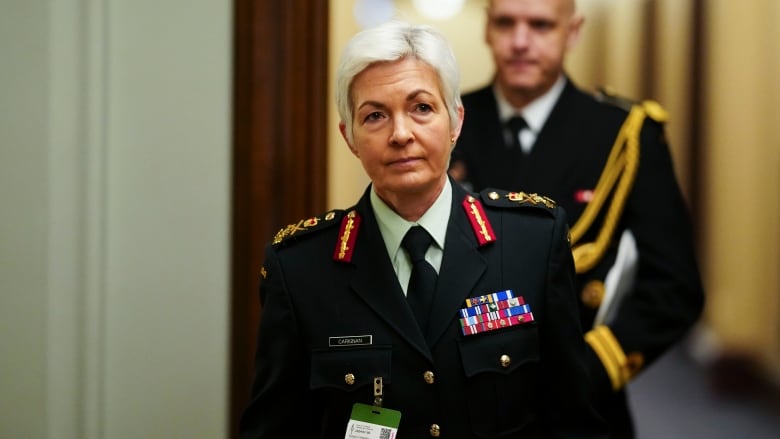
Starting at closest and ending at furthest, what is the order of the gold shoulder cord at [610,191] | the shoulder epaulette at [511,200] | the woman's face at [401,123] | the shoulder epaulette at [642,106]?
the woman's face at [401,123]
the shoulder epaulette at [511,200]
the gold shoulder cord at [610,191]
the shoulder epaulette at [642,106]

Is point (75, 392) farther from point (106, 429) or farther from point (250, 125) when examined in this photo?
point (250, 125)

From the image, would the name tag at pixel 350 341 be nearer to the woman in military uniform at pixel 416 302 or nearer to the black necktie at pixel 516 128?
the woman in military uniform at pixel 416 302

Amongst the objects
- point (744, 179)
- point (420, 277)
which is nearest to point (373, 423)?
point (420, 277)

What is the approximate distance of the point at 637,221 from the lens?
136 cm

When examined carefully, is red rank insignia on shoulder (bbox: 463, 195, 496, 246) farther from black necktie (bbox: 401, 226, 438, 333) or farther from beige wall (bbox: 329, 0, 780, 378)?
beige wall (bbox: 329, 0, 780, 378)

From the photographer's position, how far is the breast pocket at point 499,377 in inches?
35.2

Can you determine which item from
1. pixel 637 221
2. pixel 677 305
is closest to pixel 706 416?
pixel 677 305

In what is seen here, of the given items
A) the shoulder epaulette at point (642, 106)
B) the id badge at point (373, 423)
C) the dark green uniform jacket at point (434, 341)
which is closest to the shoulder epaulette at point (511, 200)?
the dark green uniform jacket at point (434, 341)

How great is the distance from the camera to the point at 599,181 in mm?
1356

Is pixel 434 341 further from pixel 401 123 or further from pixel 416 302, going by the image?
pixel 401 123

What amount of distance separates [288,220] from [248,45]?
0.30 metres

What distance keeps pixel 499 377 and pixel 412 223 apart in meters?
0.19

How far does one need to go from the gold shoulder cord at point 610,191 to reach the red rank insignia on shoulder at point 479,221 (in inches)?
15.5

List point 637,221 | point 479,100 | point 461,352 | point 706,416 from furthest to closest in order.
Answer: point 706,416 < point 479,100 < point 637,221 < point 461,352
